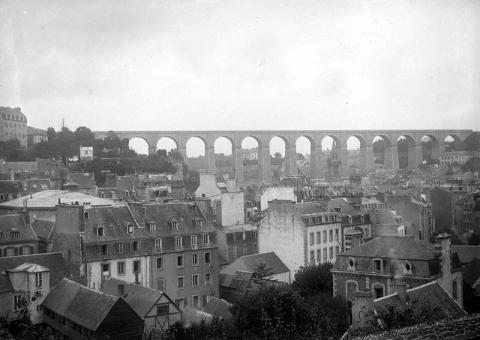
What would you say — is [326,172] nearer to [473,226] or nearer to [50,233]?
[473,226]

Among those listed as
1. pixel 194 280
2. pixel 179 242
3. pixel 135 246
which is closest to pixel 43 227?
pixel 135 246

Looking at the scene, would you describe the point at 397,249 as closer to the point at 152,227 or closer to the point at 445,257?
the point at 445,257

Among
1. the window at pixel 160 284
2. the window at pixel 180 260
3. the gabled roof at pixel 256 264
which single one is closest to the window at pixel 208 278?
the gabled roof at pixel 256 264

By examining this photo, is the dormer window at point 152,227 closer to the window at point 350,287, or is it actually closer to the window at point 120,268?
the window at point 120,268

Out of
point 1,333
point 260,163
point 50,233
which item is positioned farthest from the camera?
point 260,163

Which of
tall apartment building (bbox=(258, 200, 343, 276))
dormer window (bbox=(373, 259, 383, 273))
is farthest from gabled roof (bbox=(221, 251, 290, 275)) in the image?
dormer window (bbox=(373, 259, 383, 273))

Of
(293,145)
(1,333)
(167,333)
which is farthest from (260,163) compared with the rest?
(1,333)
